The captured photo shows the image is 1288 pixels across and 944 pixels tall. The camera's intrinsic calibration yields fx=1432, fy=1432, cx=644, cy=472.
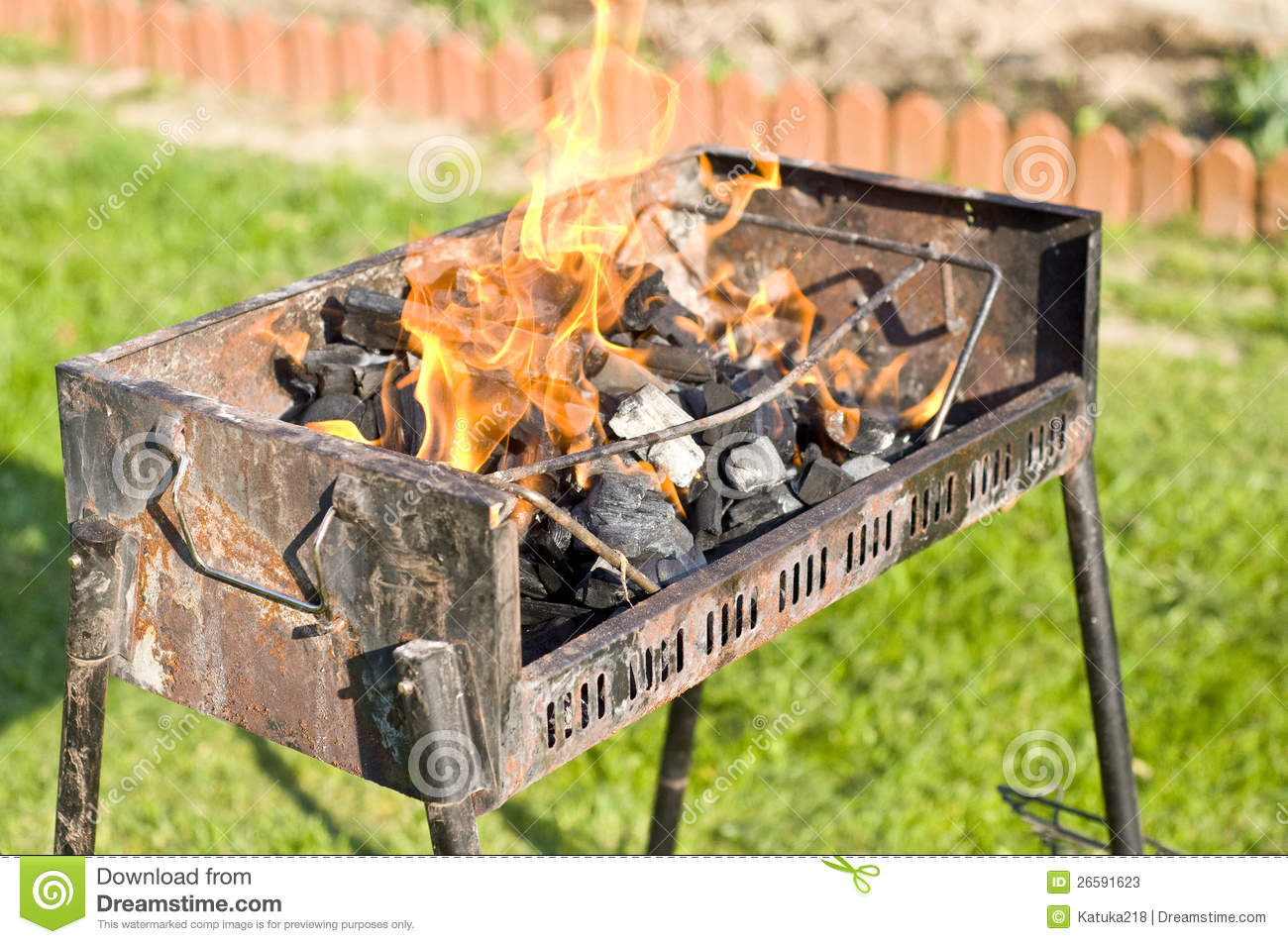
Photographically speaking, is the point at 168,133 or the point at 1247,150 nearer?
the point at 1247,150

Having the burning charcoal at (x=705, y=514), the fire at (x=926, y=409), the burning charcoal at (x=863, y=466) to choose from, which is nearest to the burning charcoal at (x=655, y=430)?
the burning charcoal at (x=705, y=514)

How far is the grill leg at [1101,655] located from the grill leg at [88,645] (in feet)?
5.74

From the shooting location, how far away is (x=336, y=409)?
243cm

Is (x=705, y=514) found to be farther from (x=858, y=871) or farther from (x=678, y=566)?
(x=858, y=871)

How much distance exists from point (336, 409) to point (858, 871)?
1160mm

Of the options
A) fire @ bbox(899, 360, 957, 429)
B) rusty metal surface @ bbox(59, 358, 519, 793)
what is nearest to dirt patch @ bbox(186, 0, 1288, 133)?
fire @ bbox(899, 360, 957, 429)

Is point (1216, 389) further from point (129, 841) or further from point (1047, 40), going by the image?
point (129, 841)

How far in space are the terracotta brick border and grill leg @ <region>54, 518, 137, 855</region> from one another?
513cm

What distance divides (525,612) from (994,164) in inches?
211

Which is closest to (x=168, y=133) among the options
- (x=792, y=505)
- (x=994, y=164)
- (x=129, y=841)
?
(x=994, y=164)

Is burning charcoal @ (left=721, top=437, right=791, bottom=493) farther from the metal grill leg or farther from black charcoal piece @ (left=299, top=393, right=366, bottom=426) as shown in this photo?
the metal grill leg

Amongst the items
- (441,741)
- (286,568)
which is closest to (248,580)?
(286,568)

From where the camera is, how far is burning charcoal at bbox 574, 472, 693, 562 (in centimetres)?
218

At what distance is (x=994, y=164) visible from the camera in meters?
6.85
